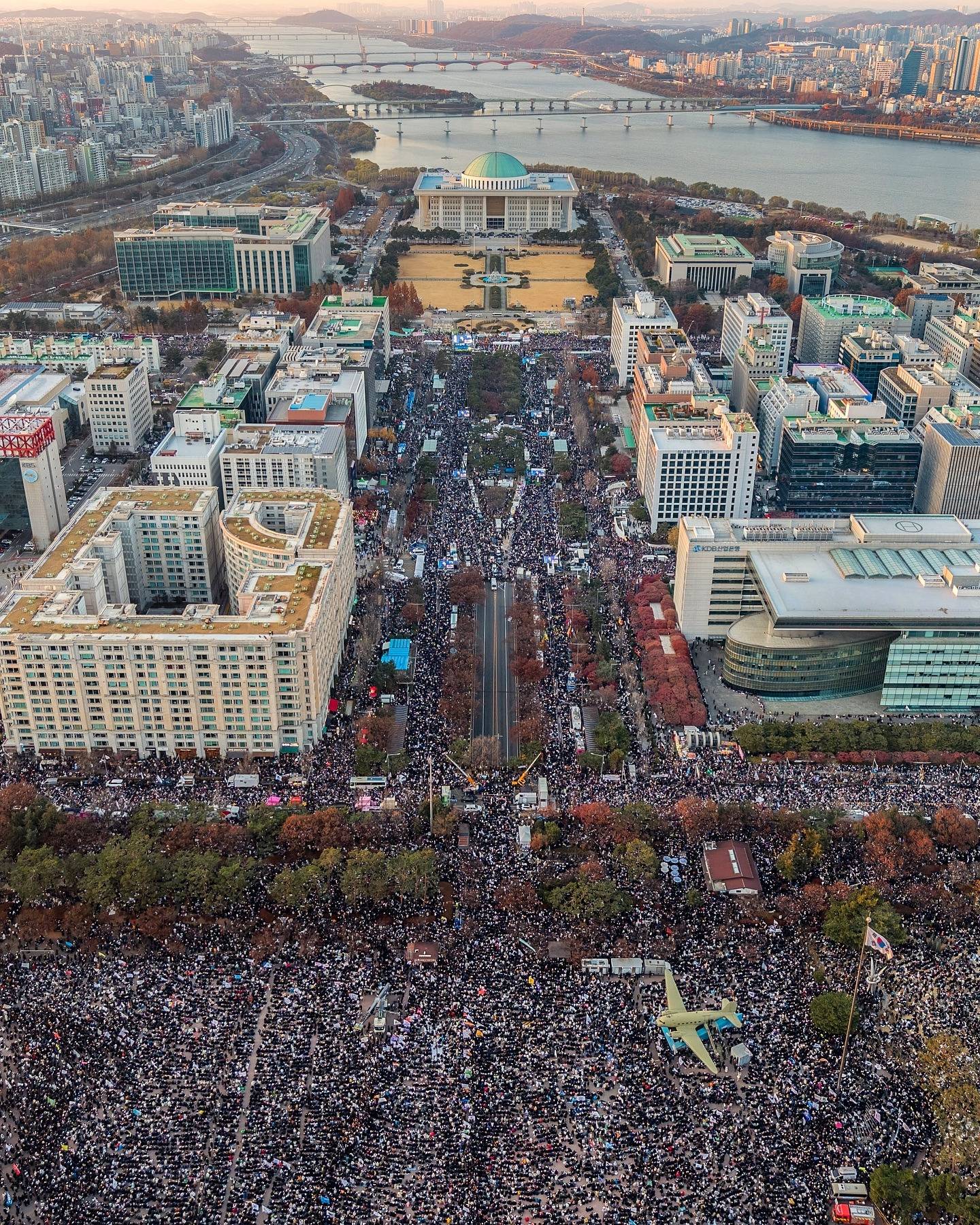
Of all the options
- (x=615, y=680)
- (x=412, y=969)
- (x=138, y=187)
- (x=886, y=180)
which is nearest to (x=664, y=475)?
(x=615, y=680)

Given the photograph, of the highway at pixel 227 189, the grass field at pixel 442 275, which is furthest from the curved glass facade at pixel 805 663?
the highway at pixel 227 189

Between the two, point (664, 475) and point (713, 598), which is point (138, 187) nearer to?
point (664, 475)

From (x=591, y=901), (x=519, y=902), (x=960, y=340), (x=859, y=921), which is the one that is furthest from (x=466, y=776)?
(x=960, y=340)

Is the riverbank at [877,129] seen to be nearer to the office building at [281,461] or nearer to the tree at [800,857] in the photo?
the office building at [281,461]

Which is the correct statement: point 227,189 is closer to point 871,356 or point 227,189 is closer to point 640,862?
point 871,356

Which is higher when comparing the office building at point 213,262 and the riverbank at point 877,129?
the riverbank at point 877,129
